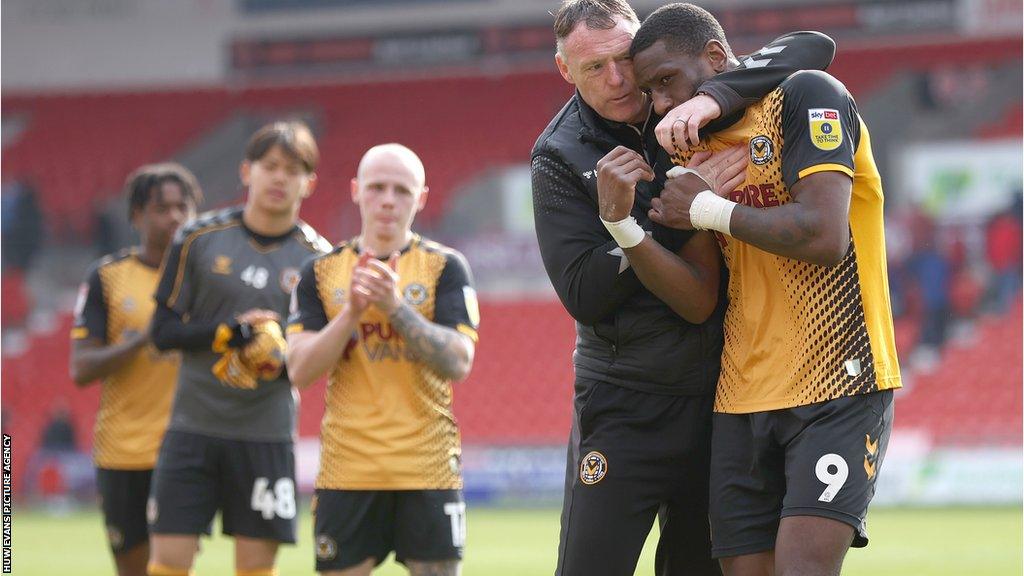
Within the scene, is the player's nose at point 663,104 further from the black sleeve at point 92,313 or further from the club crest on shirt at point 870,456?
the black sleeve at point 92,313

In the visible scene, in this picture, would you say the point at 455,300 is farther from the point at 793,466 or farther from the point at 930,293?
the point at 930,293

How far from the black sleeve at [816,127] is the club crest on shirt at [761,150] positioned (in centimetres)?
6

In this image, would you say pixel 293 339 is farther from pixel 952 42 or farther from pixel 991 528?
pixel 952 42

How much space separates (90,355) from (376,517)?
8.31ft

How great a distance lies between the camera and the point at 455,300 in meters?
5.60

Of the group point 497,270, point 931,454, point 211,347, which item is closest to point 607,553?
point 211,347

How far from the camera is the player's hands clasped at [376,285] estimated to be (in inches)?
202

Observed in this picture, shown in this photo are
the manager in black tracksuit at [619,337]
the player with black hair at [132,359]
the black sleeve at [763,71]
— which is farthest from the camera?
the player with black hair at [132,359]

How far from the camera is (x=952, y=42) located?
66.7 ft

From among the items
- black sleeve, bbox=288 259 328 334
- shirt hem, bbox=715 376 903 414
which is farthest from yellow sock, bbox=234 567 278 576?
shirt hem, bbox=715 376 903 414

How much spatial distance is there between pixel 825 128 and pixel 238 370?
349 cm

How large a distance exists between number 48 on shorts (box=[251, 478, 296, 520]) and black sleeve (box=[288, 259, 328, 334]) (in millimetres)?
1113

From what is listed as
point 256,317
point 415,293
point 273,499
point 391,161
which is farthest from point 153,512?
point 391,161

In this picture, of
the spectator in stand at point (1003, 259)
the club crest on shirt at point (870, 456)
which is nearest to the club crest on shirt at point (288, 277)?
the club crest on shirt at point (870, 456)
